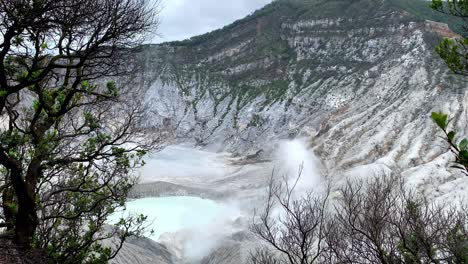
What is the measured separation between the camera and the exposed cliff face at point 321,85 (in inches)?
2231

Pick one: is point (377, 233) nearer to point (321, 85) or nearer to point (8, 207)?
point (8, 207)

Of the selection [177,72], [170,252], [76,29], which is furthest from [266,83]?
[76,29]

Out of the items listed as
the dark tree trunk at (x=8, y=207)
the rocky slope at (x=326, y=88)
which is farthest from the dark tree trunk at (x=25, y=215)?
the rocky slope at (x=326, y=88)

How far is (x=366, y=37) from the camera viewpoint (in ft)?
316

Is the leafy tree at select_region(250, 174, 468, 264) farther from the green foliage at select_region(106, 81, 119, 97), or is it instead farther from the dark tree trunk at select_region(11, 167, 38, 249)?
the dark tree trunk at select_region(11, 167, 38, 249)

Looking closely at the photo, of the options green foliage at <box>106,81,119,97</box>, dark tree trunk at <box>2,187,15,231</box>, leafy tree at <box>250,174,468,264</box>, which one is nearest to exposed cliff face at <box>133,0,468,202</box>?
leafy tree at <box>250,174,468,264</box>

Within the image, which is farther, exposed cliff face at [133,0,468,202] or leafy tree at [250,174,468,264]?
exposed cliff face at [133,0,468,202]

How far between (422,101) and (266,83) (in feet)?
169

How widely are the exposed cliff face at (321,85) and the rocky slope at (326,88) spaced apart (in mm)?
260

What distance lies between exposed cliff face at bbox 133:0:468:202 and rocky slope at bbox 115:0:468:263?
26cm

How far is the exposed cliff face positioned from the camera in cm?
5666

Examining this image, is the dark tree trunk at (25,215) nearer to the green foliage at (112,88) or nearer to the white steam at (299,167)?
the green foliage at (112,88)

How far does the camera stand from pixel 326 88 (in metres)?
91.7

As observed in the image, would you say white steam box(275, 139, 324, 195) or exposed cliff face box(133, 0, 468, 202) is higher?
exposed cliff face box(133, 0, 468, 202)
